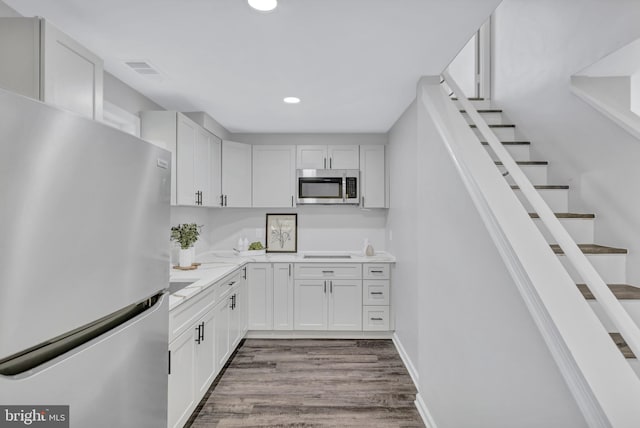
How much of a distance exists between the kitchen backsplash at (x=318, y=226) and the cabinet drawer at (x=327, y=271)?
2.18 ft

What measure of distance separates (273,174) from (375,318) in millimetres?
2110

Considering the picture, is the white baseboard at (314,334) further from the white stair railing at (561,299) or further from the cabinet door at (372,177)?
the white stair railing at (561,299)

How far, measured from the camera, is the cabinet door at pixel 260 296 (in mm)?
3932

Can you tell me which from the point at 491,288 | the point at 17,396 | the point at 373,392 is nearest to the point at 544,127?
the point at 491,288

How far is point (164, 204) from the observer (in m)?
1.28

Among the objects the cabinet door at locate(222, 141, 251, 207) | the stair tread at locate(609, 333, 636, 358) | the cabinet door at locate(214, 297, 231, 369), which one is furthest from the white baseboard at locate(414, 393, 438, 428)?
the cabinet door at locate(222, 141, 251, 207)

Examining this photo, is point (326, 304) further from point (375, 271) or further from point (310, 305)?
point (375, 271)

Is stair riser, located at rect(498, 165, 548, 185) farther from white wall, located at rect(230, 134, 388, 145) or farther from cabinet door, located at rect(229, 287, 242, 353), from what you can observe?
cabinet door, located at rect(229, 287, 242, 353)

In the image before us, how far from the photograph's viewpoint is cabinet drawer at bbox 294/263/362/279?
393 centimetres

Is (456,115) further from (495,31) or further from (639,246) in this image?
(495,31)

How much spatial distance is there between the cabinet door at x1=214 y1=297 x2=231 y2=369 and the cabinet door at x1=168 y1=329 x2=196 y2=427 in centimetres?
51

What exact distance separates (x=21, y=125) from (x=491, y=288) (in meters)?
1.58

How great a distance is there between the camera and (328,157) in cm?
435

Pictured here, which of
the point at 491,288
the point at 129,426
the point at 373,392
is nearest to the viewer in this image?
the point at 129,426
